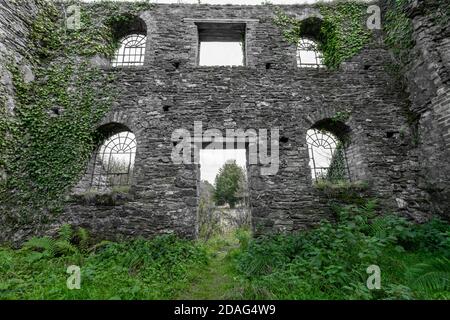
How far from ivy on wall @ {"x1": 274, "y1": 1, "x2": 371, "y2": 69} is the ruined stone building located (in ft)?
0.26

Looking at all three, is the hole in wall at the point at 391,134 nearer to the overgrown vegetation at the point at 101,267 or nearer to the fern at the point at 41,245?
the overgrown vegetation at the point at 101,267

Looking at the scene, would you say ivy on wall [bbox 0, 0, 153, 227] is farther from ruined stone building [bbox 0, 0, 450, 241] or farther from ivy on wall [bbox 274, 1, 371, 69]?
ivy on wall [bbox 274, 1, 371, 69]

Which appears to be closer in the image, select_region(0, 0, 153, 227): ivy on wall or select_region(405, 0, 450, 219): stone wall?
select_region(405, 0, 450, 219): stone wall

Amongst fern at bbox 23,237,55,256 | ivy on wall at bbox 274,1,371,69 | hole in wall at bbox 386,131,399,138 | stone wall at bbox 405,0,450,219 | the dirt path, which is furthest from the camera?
ivy on wall at bbox 274,1,371,69

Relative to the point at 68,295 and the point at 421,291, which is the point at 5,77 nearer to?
the point at 68,295

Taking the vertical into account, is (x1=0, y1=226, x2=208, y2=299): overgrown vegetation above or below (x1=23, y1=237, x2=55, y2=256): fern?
below

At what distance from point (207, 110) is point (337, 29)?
4.76m

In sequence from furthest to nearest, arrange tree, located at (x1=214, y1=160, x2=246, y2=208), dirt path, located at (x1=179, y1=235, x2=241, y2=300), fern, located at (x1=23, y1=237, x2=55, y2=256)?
1. tree, located at (x1=214, y1=160, x2=246, y2=208)
2. fern, located at (x1=23, y1=237, x2=55, y2=256)
3. dirt path, located at (x1=179, y1=235, x2=241, y2=300)

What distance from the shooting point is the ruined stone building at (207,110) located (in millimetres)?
6062

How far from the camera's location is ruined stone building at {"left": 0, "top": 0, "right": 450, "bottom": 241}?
6062mm

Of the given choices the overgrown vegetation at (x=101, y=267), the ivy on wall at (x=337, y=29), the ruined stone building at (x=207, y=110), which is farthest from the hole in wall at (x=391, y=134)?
the overgrown vegetation at (x=101, y=267)

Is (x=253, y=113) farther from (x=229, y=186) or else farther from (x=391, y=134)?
(x=229, y=186)

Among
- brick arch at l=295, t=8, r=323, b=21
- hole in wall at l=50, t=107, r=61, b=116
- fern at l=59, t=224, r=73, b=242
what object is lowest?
fern at l=59, t=224, r=73, b=242

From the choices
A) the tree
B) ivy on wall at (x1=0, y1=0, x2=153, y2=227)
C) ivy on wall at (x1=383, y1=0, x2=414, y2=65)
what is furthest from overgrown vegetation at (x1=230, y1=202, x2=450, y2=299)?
the tree
